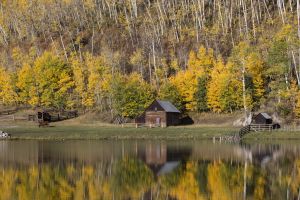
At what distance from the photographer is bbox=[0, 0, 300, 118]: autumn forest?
9894cm

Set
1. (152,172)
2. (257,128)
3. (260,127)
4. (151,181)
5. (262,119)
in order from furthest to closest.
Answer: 1. (262,119)
2. (260,127)
3. (257,128)
4. (152,172)
5. (151,181)

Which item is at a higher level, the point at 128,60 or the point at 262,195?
the point at 128,60

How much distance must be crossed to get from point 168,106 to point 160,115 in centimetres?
282

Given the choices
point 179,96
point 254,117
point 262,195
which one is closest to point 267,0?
point 179,96

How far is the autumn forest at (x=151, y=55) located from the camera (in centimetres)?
9894

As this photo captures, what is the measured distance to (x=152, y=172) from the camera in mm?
39406

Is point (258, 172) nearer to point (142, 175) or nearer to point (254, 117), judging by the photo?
point (142, 175)

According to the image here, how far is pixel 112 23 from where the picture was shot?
154750 mm

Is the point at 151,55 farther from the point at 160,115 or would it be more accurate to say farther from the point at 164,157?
the point at 164,157

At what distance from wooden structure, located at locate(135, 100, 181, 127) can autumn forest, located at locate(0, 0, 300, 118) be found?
354cm

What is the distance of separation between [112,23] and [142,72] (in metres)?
33.9

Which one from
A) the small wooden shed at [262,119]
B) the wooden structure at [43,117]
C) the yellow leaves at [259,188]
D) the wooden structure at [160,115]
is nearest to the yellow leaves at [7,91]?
the wooden structure at [43,117]

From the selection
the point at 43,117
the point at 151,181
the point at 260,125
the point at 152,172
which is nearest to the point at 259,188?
the point at 151,181

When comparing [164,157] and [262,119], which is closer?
[164,157]
